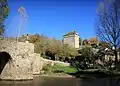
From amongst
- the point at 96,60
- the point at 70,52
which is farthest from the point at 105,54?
the point at 70,52

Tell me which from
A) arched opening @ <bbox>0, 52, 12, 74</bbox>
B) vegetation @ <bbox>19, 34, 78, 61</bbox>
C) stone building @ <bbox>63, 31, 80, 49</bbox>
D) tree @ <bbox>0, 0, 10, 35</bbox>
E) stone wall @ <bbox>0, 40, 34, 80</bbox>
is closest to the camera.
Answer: stone wall @ <bbox>0, 40, 34, 80</bbox>

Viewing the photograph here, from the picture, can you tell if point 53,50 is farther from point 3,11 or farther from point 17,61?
point 17,61

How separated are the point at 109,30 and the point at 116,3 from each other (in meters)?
4.01

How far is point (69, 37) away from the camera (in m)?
78.4

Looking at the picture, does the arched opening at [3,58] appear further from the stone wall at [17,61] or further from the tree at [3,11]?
the tree at [3,11]

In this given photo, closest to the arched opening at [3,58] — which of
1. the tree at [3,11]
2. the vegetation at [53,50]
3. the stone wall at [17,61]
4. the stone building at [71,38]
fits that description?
the stone wall at [17,61]

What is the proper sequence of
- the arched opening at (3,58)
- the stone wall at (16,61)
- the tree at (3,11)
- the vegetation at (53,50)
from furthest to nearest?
the vegetation at (53,50) < the tree at (3,11) < the arched opening at (3,58) < the stone wall at (16,61)

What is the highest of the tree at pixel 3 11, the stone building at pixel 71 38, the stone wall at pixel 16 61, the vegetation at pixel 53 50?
the stone building at pixel 71 38

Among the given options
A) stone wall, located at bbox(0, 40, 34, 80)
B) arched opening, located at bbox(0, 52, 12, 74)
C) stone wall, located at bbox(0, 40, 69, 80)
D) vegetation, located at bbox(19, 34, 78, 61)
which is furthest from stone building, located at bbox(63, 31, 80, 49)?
stone wall, located at bbox(0, 40, 34, 80)

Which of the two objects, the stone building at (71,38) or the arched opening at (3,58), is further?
the stone building at (71,38)

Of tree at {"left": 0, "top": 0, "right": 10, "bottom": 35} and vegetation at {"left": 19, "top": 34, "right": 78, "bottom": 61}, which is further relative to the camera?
vegetation at {"left": 19, "top": 34, "right": 78, "bottom": 61}

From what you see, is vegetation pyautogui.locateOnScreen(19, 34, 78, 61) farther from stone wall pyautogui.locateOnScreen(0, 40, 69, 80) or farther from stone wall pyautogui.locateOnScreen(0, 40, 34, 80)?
stone wall pyautogui.locateOnScreen(0, 40, 34, 80)

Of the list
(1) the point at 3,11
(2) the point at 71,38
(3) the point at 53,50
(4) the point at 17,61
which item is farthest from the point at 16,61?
(2) the point at 71,38

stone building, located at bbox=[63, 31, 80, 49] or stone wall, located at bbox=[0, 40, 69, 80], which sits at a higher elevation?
stone building, located at bbox=[63, 31, 80, 49]
